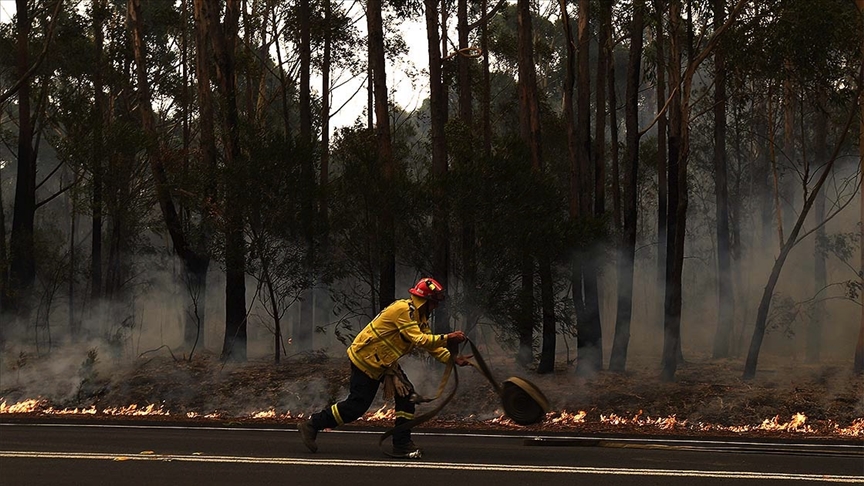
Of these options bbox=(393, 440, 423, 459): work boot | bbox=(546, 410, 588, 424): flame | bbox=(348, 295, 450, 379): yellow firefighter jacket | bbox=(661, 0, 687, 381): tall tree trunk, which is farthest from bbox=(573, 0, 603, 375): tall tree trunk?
bbox=(348, 295, 450, 379): yellow firefighter jacket

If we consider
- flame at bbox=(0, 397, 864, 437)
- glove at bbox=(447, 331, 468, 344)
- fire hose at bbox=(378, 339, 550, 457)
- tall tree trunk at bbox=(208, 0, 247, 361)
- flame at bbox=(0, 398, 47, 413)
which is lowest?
flame at bbox=(0, 397, 864, 437)

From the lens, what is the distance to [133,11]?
24.2 m

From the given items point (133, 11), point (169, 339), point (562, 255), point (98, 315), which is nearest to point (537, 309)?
point (562, 255)

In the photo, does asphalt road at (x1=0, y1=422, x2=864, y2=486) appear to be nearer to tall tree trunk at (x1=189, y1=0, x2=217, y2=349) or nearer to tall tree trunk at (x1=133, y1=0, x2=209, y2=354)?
tall tree trunk at (x1=189, y1=0, x2=217, y2=349)

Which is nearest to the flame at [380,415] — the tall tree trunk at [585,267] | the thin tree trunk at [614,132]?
the tall tree trunk at [585,267]

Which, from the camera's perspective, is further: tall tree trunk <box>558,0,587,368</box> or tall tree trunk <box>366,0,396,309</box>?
tall tree trunk <box>558,0,587,368</box>

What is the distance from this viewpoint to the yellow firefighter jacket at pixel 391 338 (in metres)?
8.82

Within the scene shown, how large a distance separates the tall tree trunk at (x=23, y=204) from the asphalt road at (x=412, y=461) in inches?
619

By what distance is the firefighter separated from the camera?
29.0ft

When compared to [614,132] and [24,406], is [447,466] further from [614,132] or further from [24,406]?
[614,132]

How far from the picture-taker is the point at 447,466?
27.6 ft

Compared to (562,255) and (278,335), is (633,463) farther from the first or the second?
(278,335)

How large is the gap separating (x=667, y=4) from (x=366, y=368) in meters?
12.7

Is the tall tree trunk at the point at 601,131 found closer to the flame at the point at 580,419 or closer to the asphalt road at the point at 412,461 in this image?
the flame at the point at 580,419
